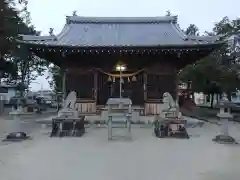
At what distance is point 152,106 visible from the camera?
18.5 m

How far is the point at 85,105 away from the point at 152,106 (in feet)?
11.3

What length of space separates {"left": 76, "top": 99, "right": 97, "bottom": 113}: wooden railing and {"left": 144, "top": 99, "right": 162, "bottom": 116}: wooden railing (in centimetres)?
268

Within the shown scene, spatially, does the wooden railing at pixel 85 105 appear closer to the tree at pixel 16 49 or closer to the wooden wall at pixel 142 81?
the wooden wall at pixel 142 81

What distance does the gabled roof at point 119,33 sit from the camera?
17906 millimetres

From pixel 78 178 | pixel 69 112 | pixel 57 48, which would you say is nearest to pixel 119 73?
pixel 57 48

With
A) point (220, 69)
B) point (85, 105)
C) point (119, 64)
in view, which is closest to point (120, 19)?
point (119, 64)

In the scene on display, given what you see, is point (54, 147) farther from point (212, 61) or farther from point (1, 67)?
point (1, 67)

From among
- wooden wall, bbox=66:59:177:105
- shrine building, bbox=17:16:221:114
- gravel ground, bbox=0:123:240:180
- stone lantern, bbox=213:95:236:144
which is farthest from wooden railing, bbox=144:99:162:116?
gravel ground, bbox=0:123:240:180

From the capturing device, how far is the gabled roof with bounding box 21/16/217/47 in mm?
17906

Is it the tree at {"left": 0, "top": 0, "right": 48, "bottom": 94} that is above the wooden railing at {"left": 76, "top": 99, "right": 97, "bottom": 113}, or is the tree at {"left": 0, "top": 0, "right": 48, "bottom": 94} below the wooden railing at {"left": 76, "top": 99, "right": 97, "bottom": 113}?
above

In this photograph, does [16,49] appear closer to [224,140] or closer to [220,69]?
[220,69]

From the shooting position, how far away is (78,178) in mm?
6230

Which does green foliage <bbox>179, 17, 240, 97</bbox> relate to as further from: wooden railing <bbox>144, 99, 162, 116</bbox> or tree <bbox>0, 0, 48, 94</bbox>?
tree <bbox>0, 0, 48, 94</bbox>

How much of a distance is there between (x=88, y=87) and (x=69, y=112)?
19.7ft
